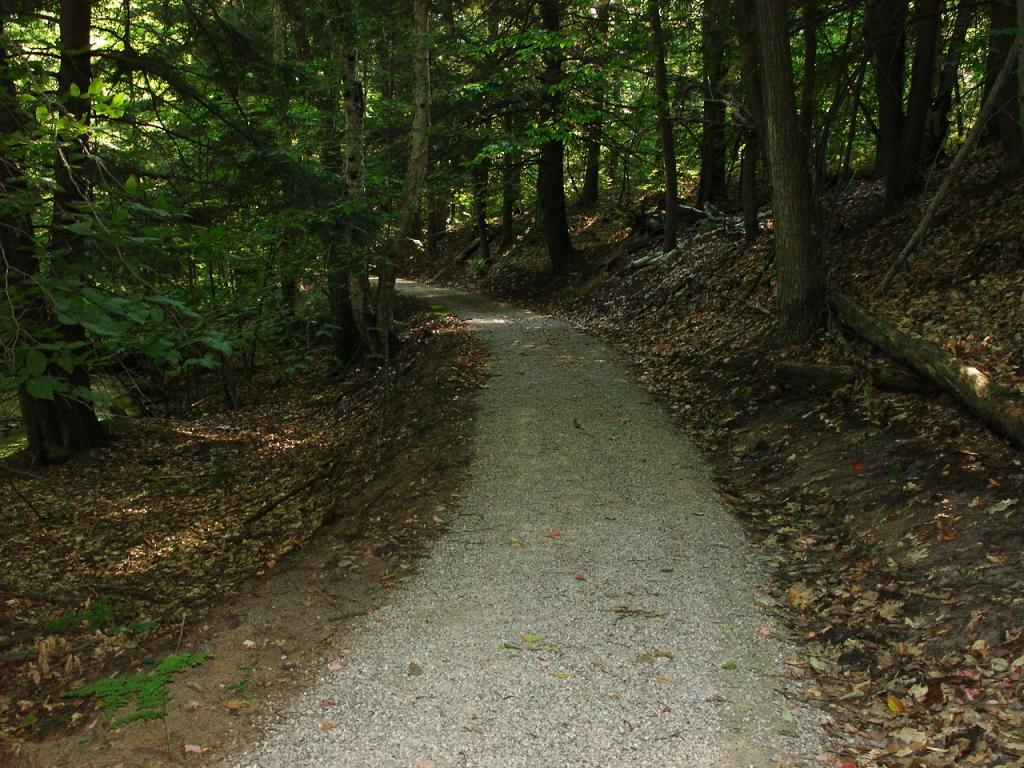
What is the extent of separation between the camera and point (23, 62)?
490 cm

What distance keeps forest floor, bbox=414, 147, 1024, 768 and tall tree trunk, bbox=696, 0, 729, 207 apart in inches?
128

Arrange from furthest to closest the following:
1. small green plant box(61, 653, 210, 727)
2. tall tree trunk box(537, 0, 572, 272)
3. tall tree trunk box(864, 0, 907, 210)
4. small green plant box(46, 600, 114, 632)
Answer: tall tree trunk box(537, 0, 572, 272) → tall tree trunk box(864, 0, 907, 210) → small green plant box(46, 600, 114, 632) → small green plant box(61, 653, 210, 727)

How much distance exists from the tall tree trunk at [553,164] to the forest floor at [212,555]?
608 cm

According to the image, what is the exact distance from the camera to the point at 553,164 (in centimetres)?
1912

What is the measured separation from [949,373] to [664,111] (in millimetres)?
9409

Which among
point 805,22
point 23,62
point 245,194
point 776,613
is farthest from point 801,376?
point 23,62

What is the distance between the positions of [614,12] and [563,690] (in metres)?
15.9

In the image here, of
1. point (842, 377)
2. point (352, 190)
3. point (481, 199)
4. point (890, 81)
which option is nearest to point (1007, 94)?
point (890, 81)

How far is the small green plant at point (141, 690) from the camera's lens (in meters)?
4.02

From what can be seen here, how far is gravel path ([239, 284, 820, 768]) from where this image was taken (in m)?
3.82

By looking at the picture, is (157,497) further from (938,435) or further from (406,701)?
(938,435)

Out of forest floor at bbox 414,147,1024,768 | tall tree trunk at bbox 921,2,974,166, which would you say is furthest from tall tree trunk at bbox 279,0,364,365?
tall tree trunk at bbox 921,2,974,166

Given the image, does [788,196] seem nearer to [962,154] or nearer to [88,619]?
[962,154]

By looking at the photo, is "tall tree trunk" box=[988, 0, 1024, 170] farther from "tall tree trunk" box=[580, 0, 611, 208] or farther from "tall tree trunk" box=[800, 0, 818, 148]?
"tall tree trunk" box=[580, 0, 611, 208]
